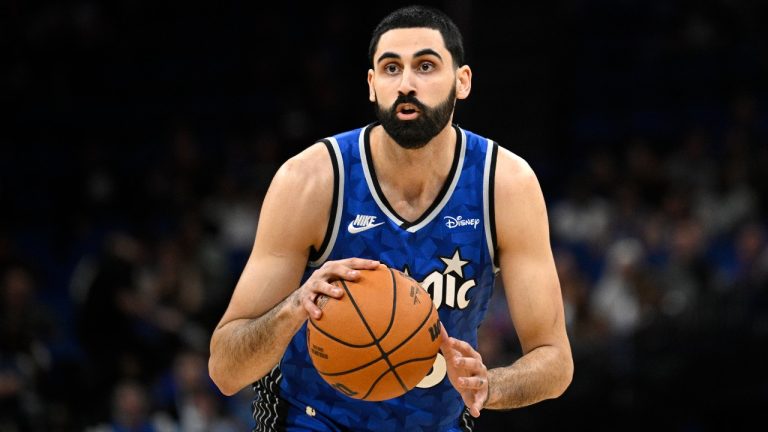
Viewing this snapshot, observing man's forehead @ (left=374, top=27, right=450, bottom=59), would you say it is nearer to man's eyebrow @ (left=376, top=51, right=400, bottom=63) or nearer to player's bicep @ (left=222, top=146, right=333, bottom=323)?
man's eyebrow @ (left=376, top=51, right=400, bottom=63)

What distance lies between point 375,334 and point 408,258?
2.39ft

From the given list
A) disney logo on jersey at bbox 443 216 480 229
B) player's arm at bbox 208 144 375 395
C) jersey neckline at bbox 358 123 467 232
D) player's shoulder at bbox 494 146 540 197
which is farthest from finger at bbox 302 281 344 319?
player's shoulder at bbox 494 146 540 197

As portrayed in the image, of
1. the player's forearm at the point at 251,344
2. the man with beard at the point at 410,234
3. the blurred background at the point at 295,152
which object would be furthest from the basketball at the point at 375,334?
the blurred background at the point at 295,152

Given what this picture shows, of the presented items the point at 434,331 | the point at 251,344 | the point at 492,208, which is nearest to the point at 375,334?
the point at 434,331

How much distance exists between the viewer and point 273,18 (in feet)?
55.5

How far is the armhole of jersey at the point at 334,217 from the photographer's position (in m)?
5.20

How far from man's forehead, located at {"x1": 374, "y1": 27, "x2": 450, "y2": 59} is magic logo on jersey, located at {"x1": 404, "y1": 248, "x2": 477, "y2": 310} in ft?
2.86

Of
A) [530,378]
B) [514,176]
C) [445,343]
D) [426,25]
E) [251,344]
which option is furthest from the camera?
[514,176]

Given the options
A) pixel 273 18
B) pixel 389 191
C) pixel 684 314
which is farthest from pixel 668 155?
pixel 389 191

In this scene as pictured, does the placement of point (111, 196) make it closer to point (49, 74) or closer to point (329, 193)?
point (49, 74)

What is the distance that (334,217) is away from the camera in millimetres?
5199

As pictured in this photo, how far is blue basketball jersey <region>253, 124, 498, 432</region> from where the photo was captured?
17.1ft

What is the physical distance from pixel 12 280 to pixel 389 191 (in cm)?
738

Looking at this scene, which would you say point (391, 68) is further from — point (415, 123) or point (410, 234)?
point (410, 234)
